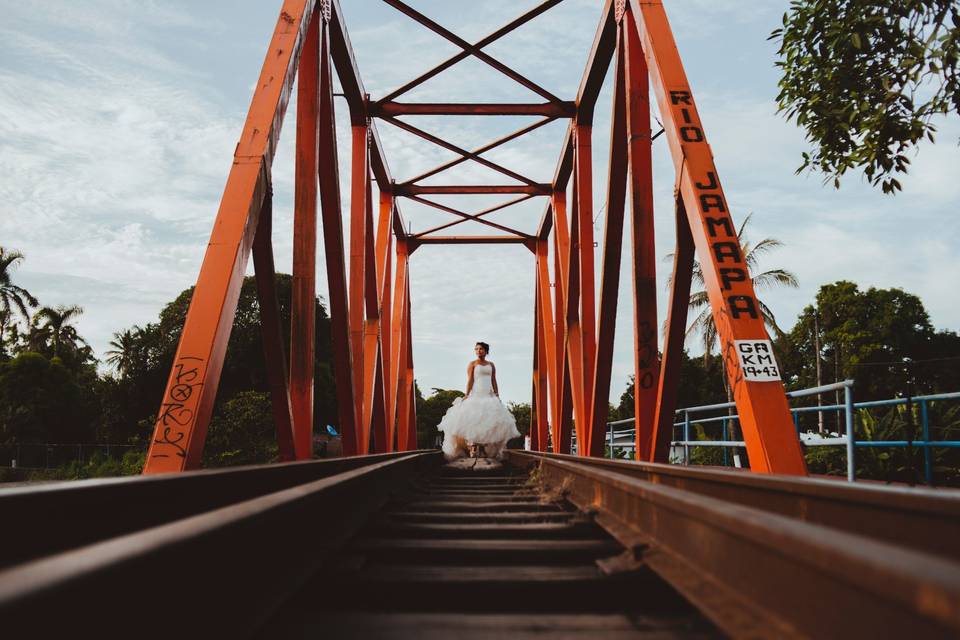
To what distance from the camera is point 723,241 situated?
4.11m

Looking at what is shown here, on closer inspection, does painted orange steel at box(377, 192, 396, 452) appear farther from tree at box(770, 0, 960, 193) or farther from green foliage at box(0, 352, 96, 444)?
green foliage at box(0, 352, 96, 444)

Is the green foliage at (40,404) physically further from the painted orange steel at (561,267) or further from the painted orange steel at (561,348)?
the painted orange steel at (561,348)

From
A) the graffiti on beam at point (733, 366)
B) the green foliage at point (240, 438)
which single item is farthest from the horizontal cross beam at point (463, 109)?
the green foliage at point (240, 438)

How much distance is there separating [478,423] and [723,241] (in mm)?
7415

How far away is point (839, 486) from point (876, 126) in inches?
195

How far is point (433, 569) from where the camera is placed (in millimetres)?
2232

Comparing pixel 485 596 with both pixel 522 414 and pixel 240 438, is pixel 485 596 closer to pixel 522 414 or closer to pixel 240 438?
pixel 240 438

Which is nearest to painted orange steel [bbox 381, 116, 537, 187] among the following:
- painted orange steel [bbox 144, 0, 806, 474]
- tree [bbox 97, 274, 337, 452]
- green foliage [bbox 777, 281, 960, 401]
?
painted orange steel [bbox 144, 0, 806, 474]

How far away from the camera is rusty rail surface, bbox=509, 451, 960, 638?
894 mm

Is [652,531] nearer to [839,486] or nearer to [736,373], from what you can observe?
[839,486]

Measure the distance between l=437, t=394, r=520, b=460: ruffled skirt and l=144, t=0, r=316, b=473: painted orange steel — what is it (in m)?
6.93

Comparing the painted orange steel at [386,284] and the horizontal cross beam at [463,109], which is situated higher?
the horizontal cross beam at [463,109]

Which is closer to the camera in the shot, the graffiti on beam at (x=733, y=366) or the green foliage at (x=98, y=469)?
the graffiti on beam at (x=733, y=366)

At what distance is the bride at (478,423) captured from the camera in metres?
11.1
